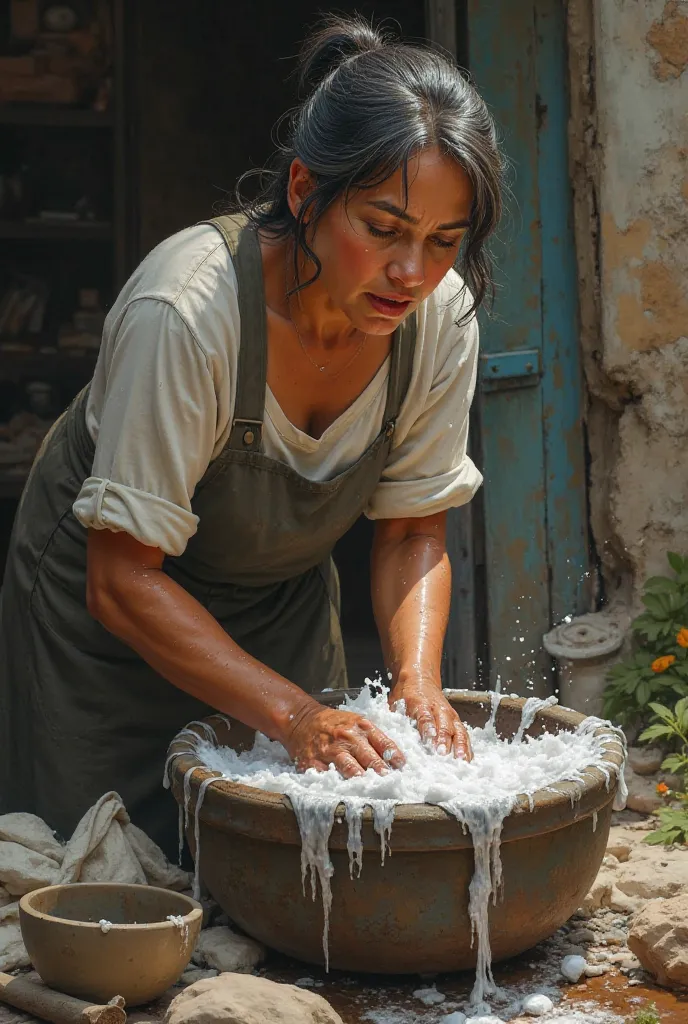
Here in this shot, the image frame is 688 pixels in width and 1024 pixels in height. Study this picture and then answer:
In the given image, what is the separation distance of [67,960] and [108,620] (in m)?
0.64

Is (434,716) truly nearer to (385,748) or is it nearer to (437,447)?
(385,748)

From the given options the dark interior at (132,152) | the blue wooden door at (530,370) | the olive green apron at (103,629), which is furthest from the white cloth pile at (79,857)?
the dark interior at (132,152)

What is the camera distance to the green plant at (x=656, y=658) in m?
4.22

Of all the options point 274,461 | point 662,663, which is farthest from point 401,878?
point 662,663

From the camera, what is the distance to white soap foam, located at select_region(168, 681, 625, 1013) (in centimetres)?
251

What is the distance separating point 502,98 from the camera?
4473mm

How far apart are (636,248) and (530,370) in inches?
19.6

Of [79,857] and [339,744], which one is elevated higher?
[339,744]

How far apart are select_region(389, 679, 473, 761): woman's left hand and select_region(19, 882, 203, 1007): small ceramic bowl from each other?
56 centimetres

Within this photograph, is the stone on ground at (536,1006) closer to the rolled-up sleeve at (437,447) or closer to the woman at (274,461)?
the woman at (274,461)

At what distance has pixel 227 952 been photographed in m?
2.78

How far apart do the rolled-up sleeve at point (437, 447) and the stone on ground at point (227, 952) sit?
0.97 metres

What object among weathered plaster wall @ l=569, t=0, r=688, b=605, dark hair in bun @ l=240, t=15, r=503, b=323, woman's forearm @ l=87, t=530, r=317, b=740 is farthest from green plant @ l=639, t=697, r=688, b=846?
dark hair in bun @ l=240, t=15, r=503, b=323

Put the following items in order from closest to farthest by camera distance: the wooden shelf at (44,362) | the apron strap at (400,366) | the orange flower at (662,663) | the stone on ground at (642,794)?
the apron strap at (400,366)
the stone on ground at (642,794)
the orange flower at (662,663)
the wooden shelf at (44,362)
